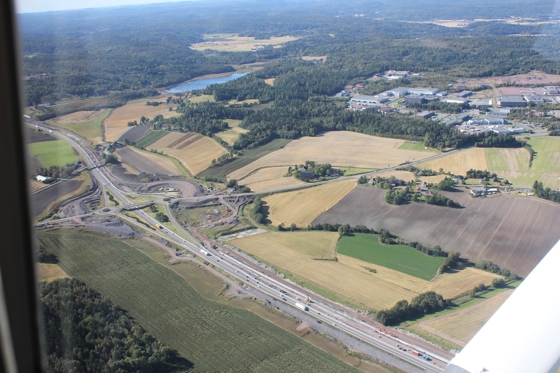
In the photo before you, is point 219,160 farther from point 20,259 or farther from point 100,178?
point 20,259

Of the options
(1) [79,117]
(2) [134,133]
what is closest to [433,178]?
(2) [134,133]

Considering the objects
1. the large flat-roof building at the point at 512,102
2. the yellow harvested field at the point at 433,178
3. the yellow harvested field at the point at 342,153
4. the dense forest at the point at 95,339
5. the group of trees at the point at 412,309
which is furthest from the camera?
the large flat-roof building at the point at 512,102

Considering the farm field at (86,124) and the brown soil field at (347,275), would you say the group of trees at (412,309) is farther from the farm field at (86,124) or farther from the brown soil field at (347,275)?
the farm field at (86,124)

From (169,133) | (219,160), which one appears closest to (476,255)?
(219,160)

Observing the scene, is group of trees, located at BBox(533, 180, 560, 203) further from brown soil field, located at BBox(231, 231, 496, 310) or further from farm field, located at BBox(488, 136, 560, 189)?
brown soil field, located at BBox(231, 231, 496, 310)

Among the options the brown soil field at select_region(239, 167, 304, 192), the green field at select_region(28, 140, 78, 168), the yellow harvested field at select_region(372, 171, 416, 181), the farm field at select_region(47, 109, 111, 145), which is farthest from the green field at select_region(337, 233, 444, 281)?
the farm field at select_region(47, 109, 111, 145)

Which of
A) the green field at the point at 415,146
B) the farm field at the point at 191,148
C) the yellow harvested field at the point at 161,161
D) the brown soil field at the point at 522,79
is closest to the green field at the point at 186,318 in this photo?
the yellow harvested field at the point at 161,161

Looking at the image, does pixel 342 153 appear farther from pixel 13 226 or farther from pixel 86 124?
pixel 13 226
